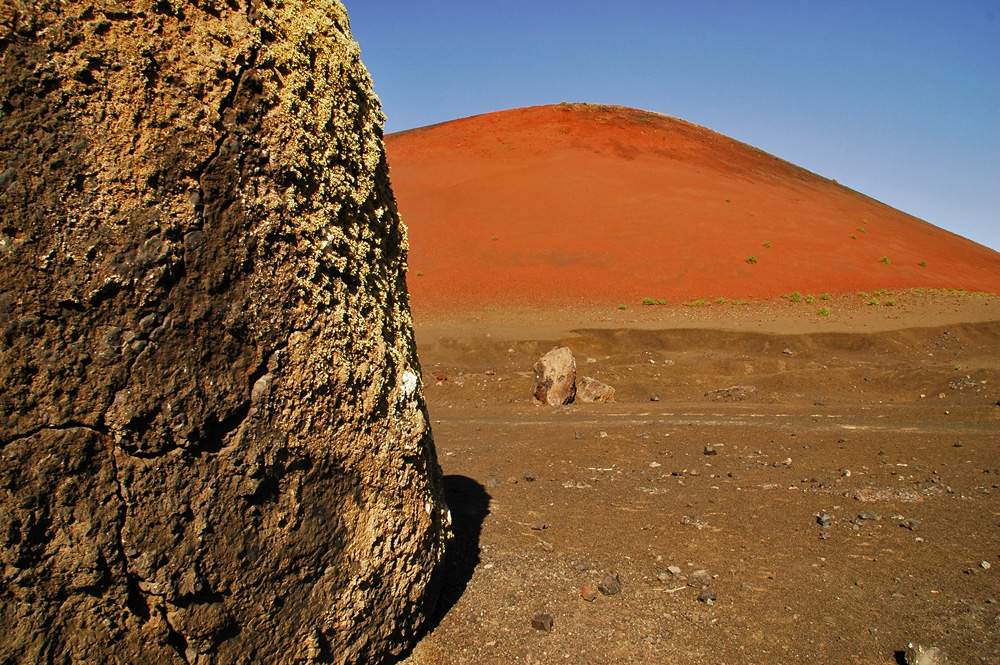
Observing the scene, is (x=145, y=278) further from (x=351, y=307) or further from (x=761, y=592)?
(x=761, y=592)

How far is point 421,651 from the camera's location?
249cm

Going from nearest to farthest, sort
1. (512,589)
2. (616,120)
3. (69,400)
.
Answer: (69,400), (512,589), (616,120)

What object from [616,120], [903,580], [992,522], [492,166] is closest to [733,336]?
[992,522]

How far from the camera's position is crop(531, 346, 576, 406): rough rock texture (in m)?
9.13

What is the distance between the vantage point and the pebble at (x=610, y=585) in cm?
286

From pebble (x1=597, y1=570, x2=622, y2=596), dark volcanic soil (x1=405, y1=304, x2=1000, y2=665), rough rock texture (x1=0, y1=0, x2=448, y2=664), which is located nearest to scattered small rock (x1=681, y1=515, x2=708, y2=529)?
dark volcanic soil (x1=405, y1=304, x2=1000, y2=665)

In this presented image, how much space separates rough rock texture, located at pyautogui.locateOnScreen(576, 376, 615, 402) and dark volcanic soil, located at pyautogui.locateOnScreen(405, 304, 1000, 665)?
1.21 m

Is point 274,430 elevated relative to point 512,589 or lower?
elevated

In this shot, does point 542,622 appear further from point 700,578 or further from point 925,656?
point 925,656

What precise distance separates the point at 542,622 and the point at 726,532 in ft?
4.77

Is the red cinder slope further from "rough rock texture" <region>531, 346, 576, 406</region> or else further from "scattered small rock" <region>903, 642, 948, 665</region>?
"scattered small rock" <region>903, 642, 948, 665</region>

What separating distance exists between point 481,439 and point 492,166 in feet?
103

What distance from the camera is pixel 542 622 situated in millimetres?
2600

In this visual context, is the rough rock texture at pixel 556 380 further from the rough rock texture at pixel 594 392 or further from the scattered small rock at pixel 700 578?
the scattered small rock at pixel 700 578
